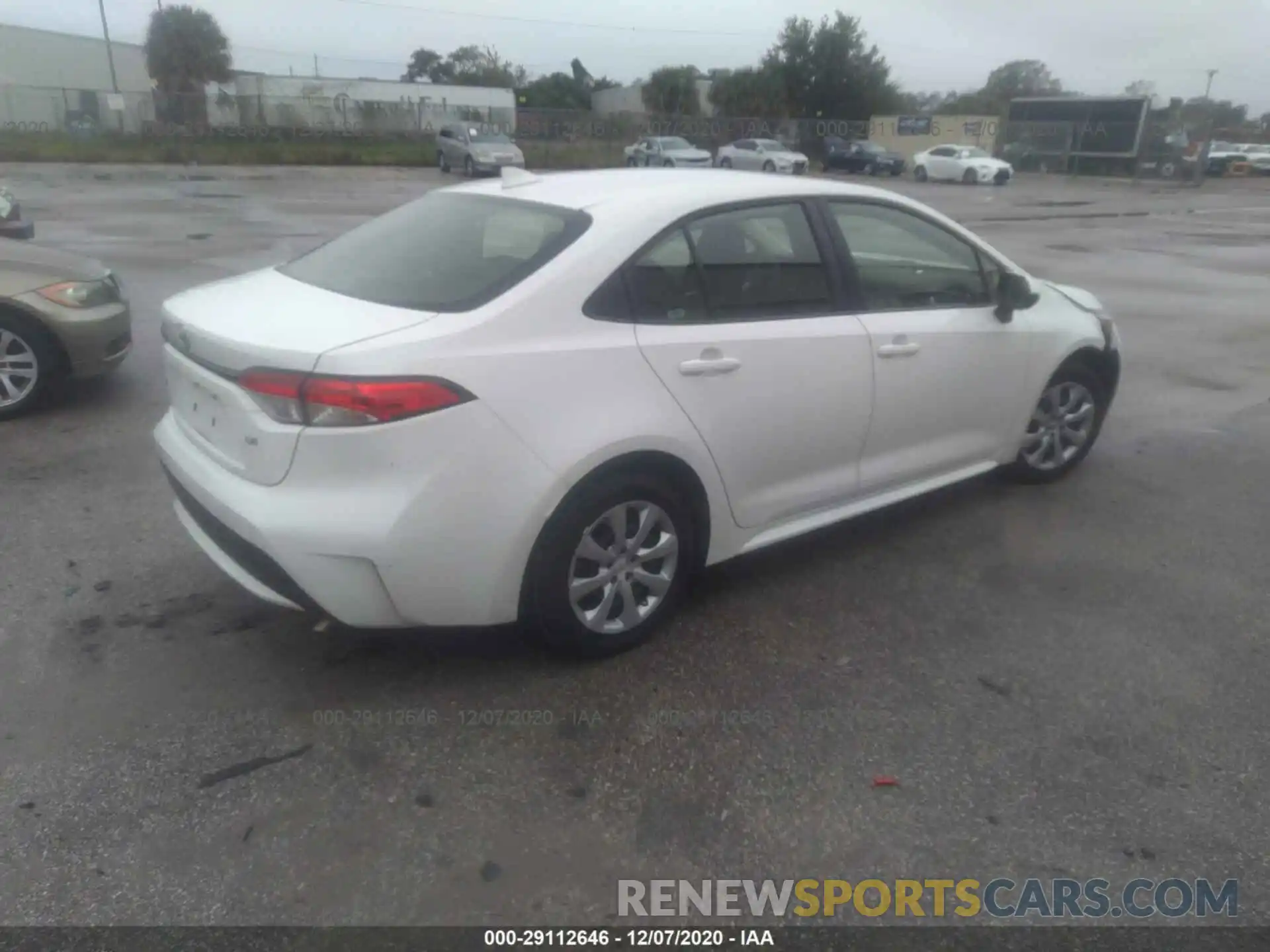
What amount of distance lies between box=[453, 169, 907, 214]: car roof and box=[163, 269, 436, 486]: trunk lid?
89 cm

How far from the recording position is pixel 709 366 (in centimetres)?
352

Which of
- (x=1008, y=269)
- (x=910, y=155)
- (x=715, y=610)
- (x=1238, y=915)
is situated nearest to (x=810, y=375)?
(x=715, y=610)

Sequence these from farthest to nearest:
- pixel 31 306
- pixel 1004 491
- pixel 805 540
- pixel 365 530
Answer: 1. pixel 31 306
2. pixel 1004 491
3. pixel 805 540
4. pixel 365 530

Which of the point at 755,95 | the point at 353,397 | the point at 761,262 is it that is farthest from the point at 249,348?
the point at 755,95

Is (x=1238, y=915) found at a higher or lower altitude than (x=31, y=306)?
lower

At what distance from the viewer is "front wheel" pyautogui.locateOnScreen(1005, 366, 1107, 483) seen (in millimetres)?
5152

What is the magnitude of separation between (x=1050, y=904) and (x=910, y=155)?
53342 millimetres

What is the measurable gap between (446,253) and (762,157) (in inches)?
1463

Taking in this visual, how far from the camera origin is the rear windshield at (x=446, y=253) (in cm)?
331

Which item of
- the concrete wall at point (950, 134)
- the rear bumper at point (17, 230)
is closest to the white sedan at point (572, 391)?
the rear bumper at point (17, 230)

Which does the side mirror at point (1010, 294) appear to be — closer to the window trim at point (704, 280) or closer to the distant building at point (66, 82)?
the window trim at point (704, 280)

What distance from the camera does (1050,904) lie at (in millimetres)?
2566

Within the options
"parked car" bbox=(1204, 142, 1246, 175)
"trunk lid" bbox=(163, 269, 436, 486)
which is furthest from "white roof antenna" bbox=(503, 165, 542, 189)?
"parked car" bbox=(1204, 142, 1246, 175)

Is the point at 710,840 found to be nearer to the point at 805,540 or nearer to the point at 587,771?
the point at 587,771
